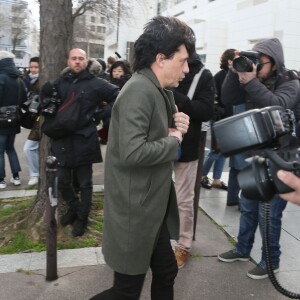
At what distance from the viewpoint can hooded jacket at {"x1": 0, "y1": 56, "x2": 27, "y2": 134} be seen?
5230 millimetres

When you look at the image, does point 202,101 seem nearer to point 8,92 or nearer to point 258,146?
point 258,146

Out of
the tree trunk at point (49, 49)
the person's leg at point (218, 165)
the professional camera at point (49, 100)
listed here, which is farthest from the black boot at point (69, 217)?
the person's leg at point (218, 165)

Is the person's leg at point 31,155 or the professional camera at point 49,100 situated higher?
the professional camera at point 49,100

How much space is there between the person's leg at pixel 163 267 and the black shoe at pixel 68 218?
1.84 m

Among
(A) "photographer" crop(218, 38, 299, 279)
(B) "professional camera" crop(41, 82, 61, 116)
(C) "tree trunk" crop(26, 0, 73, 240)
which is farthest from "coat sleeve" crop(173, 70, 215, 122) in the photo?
(C) "tree trunk" crop(26, 0, 73, 240)

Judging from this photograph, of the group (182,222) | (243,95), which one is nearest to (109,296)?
(182,222)

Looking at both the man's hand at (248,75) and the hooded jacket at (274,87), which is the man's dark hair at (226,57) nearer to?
the hooded jacket at (274,87)

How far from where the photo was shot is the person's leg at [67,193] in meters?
3.80

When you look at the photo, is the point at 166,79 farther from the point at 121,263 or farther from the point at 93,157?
the point at 93,157

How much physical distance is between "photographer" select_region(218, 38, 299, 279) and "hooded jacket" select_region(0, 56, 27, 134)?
324 centimetres

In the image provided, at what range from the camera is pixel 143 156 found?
1869 mm

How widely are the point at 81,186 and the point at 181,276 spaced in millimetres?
1354

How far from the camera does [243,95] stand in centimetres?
321

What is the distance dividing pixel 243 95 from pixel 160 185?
1.51 m
